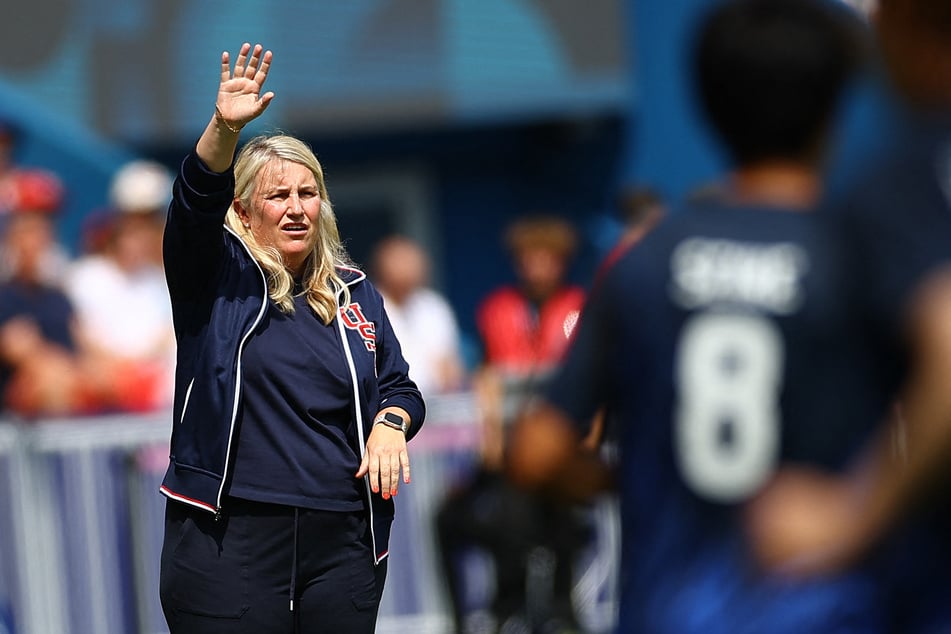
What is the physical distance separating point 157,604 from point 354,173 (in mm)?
6576

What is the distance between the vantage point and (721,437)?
2.90 metres

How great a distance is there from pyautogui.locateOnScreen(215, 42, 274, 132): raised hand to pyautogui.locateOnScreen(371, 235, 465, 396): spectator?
179 inches

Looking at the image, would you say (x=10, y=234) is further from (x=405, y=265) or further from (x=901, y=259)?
(x=901, y=259)

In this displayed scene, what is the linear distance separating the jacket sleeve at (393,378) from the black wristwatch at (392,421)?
7 cm

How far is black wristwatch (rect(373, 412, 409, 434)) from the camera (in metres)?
4.61

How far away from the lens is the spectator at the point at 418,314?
905cm

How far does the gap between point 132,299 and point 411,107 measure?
453cm

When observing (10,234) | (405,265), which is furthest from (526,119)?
(10,234)

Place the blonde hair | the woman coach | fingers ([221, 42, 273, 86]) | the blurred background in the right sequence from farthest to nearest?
the blurred background
the blonde hair
the woman coach
fingers ([221, 42, 273, 86])

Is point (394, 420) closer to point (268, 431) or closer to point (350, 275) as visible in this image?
point (268, 431)

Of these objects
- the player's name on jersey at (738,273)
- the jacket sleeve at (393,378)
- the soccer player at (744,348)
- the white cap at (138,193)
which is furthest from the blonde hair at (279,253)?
the white cap at (138,193)

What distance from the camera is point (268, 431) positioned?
4.50 m

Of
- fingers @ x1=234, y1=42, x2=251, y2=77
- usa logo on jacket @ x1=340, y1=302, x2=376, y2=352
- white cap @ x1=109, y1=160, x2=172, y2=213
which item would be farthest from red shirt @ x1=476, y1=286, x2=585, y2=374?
fingers @ x1=234, y1=42, x2=251, y2=77

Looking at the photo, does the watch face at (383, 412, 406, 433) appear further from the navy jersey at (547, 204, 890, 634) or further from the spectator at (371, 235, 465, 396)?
the spectator at (371, 235, 465, 396)
